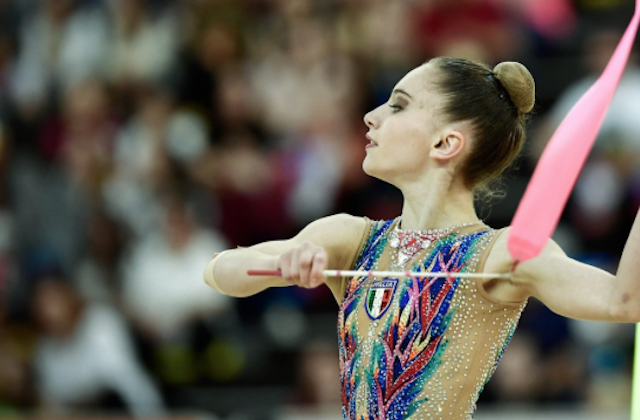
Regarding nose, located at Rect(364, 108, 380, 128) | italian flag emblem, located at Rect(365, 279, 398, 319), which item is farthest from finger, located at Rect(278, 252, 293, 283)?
nose, located at Rect(364, 108, 380, 128)

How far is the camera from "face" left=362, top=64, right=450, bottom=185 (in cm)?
271

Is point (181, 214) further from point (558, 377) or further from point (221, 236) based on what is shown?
point (558, 377)

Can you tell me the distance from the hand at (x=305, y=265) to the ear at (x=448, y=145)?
55cm

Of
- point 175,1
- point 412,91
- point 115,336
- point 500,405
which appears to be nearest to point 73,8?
point 175,1

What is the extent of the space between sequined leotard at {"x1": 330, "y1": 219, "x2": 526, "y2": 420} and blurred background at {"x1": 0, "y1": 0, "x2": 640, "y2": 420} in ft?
11.0

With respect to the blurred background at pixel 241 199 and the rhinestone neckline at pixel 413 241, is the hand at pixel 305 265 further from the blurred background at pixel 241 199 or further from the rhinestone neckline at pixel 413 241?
the blurred background at pixel 241 199

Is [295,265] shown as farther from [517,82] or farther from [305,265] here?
[517,82]

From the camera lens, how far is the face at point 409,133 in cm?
271

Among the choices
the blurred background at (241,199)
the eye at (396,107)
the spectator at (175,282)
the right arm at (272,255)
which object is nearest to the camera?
the right arm at (272,255)

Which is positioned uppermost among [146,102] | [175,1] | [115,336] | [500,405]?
[175,1]

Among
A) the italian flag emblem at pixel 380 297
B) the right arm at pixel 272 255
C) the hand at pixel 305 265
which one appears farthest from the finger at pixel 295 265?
the italian flag emblem at pixel 380 297

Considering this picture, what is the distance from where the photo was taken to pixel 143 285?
7.11 m

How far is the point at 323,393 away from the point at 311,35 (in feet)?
8.72

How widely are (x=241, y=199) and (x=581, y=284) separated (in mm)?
5000
